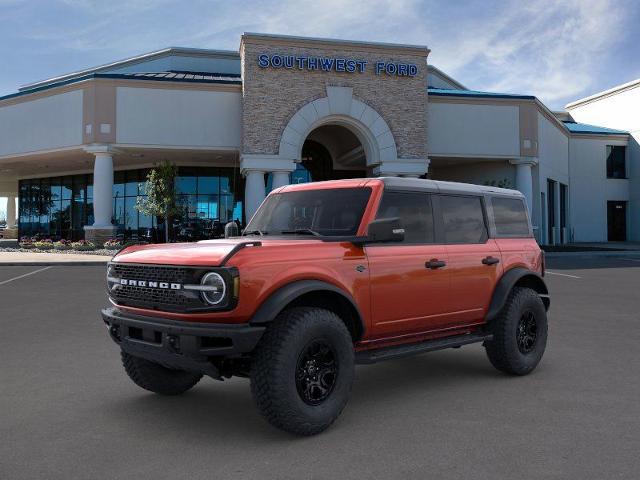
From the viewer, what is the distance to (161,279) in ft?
14.2

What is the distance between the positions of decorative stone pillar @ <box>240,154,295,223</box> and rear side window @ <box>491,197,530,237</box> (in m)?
21.3

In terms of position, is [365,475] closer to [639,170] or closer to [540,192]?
[540,192]

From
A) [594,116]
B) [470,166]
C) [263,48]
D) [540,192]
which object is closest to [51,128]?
[263,48]

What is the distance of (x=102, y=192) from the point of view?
28719mm

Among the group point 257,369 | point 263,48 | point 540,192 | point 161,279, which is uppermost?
point 263,48

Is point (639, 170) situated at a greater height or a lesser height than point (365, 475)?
greater

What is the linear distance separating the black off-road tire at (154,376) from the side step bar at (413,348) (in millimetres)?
1672

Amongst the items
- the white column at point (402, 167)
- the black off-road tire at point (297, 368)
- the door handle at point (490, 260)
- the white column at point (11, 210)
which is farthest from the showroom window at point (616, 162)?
the white column at point (11, 210)

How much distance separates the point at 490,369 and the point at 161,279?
374 centimetres

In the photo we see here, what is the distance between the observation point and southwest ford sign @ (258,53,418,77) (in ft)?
88.5

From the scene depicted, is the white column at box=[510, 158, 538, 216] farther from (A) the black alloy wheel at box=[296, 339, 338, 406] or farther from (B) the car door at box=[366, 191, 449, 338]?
(A) the black alloy wheel at box=[296, 339, 338, 406]

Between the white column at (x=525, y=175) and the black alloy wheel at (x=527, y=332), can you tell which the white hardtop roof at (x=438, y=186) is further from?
the white column at (x=525, y=175)

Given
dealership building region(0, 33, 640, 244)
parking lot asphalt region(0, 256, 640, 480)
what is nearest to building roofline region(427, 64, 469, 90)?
dealership building region(0, 33, 640, 244)

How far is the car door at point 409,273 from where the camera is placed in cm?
478
